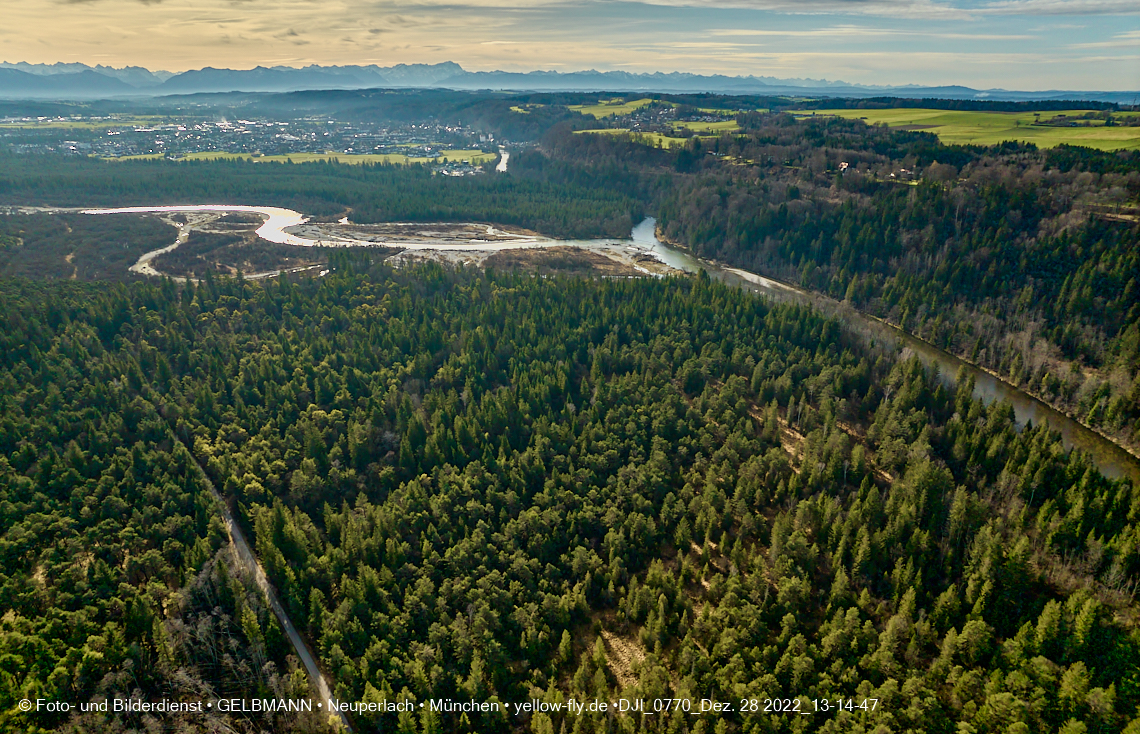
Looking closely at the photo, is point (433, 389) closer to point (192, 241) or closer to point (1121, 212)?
point (192, 241)

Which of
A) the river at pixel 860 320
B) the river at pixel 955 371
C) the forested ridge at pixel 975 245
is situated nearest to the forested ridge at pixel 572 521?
the river at pixel 955 371

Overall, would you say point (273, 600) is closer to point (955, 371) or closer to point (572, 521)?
point (572, 521)

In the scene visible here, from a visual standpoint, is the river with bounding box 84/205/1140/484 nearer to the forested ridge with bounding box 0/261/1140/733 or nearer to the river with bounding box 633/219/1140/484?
the river with bounding box 633/219/1140/484

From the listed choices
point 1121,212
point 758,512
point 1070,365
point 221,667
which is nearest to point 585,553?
point 758,512

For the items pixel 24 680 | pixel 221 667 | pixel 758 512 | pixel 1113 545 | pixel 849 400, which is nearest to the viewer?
pixel 24 680

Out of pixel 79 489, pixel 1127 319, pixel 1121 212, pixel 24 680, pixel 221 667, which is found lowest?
pixel 221 667

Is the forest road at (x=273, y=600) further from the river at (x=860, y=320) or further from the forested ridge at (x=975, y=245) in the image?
the forested ridge at (x=975, y=245)
